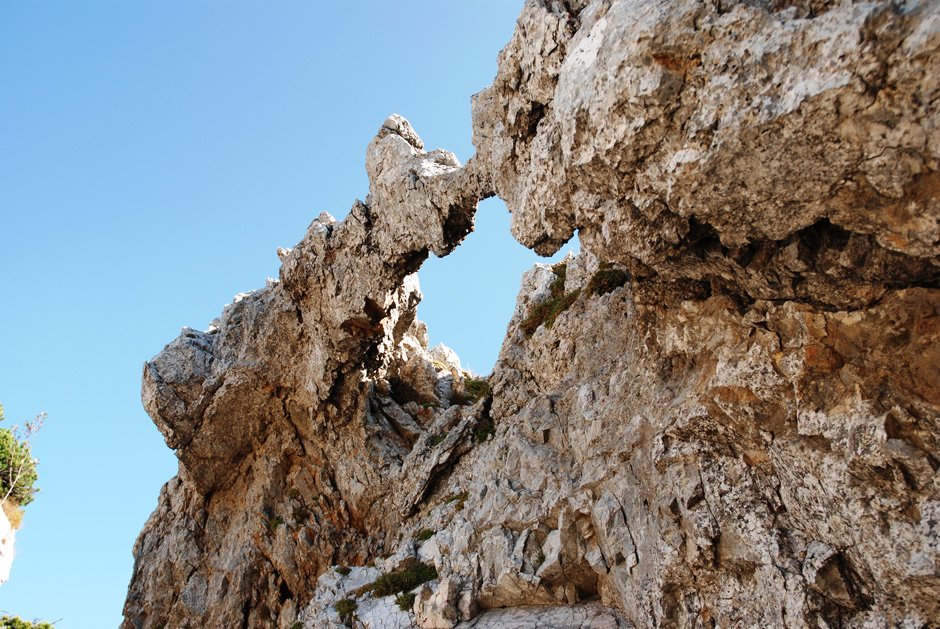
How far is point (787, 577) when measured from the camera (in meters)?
10.9

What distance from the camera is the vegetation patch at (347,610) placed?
57.6 ft

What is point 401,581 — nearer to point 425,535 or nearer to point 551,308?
point 425,535

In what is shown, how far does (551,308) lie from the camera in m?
24.0

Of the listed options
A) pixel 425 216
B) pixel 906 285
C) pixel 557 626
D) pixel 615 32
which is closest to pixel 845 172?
pixel 906 285

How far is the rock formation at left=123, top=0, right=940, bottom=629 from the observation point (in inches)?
347

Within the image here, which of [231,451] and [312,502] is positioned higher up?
[231,451]

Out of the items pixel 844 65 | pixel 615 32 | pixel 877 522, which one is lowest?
pixel 877 522

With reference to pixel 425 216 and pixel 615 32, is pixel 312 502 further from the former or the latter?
pixel 615 32

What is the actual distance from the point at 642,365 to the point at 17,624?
106ft

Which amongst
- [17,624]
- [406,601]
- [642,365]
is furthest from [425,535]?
[17,624]

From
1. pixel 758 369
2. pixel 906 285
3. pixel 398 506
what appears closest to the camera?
pixel 906 285

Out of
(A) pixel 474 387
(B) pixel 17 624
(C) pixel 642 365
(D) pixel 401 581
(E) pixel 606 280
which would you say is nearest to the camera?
(C) pixel 642 365

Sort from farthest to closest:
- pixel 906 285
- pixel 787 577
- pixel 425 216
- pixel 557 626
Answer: pixel 425 216 < pixel 557 626 < pixel 787 577 < pixel 906 285

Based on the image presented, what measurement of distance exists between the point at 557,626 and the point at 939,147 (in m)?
12.9
